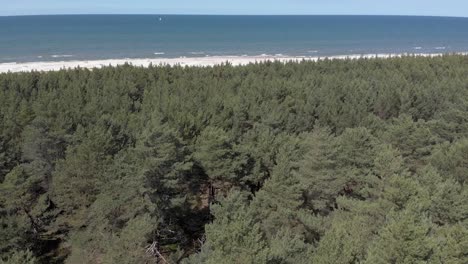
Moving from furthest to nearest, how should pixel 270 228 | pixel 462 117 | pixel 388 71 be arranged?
pixel 388 71
pixel 462 117
pixel 270 228

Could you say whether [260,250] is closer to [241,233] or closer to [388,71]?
[241,233]

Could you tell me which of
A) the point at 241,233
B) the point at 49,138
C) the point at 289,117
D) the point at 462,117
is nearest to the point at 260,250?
the point at 241,233

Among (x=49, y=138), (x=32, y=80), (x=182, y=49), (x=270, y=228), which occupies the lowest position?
(x=270, y=228)

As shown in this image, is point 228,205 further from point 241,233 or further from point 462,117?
point 462,117

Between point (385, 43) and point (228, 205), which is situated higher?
point (385, 43)

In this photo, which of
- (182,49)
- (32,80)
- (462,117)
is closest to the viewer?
(462,117)

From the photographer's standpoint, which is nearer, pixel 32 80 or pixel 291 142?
pixel 291 142
